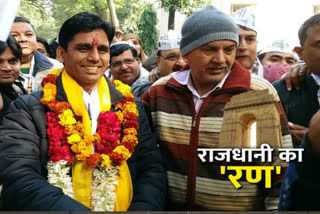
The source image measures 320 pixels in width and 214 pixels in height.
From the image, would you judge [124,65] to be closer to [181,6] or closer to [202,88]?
[181,6]

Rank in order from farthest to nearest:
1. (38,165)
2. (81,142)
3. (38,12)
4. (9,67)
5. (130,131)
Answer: (38,12) < (9,67) < (130,131) < (81,142) < (38,165)

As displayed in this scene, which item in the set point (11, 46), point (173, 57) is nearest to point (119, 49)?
point (173, 57)

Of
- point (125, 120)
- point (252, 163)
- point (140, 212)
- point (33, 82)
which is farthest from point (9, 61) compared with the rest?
point (252, 163)

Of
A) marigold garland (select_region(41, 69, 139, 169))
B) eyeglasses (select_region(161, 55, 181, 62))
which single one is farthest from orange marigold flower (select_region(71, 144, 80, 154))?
eyeglasses (select_region(161, 55, 181, 62))

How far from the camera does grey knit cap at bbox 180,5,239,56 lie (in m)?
2.21

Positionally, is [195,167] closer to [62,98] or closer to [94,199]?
[94,199]

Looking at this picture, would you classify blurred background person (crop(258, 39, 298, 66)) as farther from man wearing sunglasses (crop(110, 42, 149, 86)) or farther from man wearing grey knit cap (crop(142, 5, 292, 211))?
man wearing grey knit cap (crop(142, 5, 292, 211))

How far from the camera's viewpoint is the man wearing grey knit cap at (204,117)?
86.0 inches

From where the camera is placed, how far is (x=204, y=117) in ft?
7.22

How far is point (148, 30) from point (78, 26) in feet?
13.8

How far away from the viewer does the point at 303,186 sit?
128cm

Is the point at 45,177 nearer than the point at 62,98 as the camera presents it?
Yes

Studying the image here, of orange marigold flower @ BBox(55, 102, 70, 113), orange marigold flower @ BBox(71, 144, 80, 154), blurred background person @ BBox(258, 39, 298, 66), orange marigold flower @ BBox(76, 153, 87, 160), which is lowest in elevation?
orange marigold flower @ BBox(76, 153, 87, 160)

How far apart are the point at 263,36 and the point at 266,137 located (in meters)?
2.24
